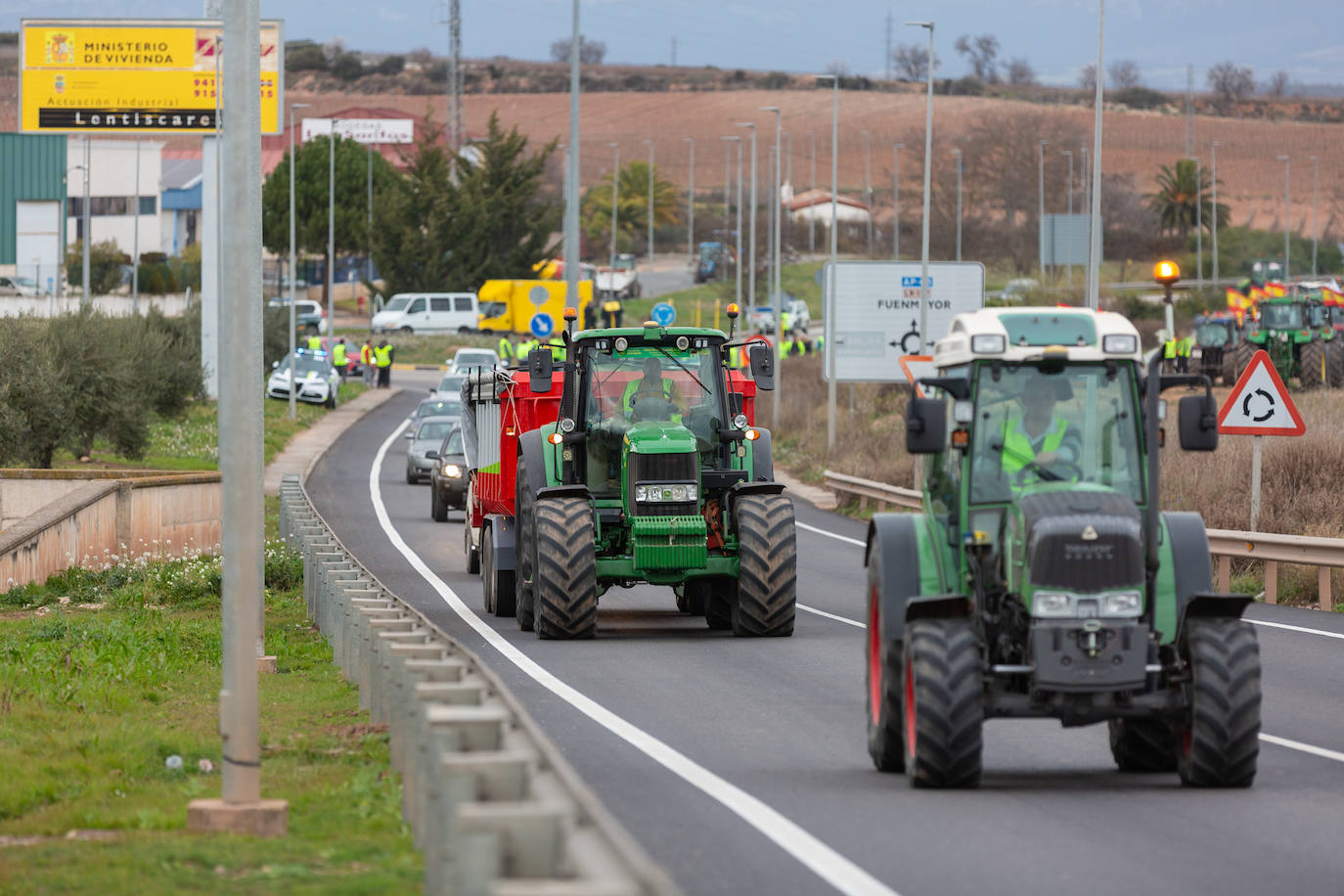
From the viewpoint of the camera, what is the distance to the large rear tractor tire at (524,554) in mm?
19281

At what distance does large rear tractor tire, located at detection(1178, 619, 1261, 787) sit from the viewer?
398 inches

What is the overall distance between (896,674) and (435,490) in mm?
24585

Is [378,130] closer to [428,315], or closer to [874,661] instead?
[428,315]

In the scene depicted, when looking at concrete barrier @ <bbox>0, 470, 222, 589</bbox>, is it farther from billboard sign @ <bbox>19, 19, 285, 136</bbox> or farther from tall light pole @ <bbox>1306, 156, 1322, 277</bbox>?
tall light pole @ <bbox>1306, 156, 1322, 277</bbox>

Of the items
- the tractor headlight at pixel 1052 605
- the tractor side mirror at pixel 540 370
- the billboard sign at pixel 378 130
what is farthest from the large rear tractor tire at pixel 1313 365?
the billboard sign at pixel 378 130

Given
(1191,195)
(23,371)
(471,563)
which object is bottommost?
(471,563)

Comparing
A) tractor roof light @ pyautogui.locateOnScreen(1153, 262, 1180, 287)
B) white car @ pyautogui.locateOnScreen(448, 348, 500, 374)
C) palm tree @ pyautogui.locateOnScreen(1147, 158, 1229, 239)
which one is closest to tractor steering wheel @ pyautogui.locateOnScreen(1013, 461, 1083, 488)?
tractor roof light @ pyautogui.locateOnScreen(1153, 262, 1180, 287)

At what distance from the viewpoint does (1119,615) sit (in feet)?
33.1

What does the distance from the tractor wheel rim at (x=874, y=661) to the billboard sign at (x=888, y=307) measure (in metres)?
28.8

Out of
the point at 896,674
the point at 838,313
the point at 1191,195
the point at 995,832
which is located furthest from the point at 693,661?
the point at 1191,195

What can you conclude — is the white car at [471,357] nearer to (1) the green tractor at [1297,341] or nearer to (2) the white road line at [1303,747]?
(1) the green tractor at [1297,341]

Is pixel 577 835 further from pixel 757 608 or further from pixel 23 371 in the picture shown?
pixel 23 371

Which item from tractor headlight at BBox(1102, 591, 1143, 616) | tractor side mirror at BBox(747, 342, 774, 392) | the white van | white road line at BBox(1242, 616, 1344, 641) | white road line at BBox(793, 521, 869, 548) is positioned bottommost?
white road line at BBox(793, 521, 869, 548)

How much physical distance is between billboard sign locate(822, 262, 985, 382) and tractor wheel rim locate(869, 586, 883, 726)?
28778 millimetres
